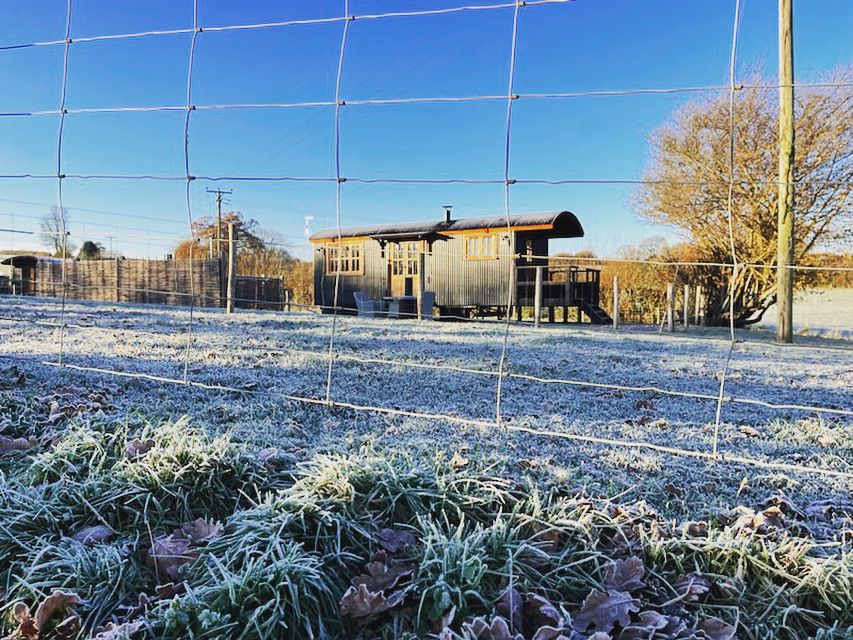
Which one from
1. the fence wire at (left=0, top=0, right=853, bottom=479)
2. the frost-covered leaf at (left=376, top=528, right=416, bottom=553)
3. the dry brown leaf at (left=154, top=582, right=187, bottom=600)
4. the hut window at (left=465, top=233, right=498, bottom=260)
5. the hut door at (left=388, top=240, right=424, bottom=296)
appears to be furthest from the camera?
the hut door at (left=388, top=240, right=424, bottom=296)

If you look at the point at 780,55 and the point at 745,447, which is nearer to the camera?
the point at 745,447

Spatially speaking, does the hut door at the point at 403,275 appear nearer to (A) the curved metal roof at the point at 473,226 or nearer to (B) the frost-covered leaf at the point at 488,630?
(A) the curved metal roof at the point at 473,226

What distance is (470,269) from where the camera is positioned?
13.0 m

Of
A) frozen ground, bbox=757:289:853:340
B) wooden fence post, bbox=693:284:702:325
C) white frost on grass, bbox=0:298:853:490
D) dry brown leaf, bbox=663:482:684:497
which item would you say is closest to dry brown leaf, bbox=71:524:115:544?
white frost on grass, bbox=0:298:853:490

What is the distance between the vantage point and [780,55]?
710 cm

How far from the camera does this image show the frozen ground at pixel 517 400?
155 centimetres

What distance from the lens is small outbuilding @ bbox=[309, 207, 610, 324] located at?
1173 centimetres

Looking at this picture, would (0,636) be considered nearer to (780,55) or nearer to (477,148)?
(477,148)

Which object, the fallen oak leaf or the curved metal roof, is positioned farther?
the curved metal roof

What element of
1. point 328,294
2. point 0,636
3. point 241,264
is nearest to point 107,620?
point 0,636

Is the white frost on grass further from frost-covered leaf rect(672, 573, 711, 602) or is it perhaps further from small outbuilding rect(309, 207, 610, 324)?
small outbuilding rect(309, 207, 610, 324)

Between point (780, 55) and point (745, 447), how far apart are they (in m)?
7.57

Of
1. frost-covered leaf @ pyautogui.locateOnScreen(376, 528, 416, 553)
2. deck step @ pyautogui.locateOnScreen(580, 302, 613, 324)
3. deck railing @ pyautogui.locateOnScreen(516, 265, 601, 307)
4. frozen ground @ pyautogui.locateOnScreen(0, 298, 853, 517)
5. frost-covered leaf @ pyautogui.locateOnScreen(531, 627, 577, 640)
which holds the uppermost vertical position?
deck railing @ pyautogui.locateOnScreen(516, 265, 601, 307)

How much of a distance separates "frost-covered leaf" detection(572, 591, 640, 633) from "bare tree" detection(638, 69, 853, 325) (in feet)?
31.4
